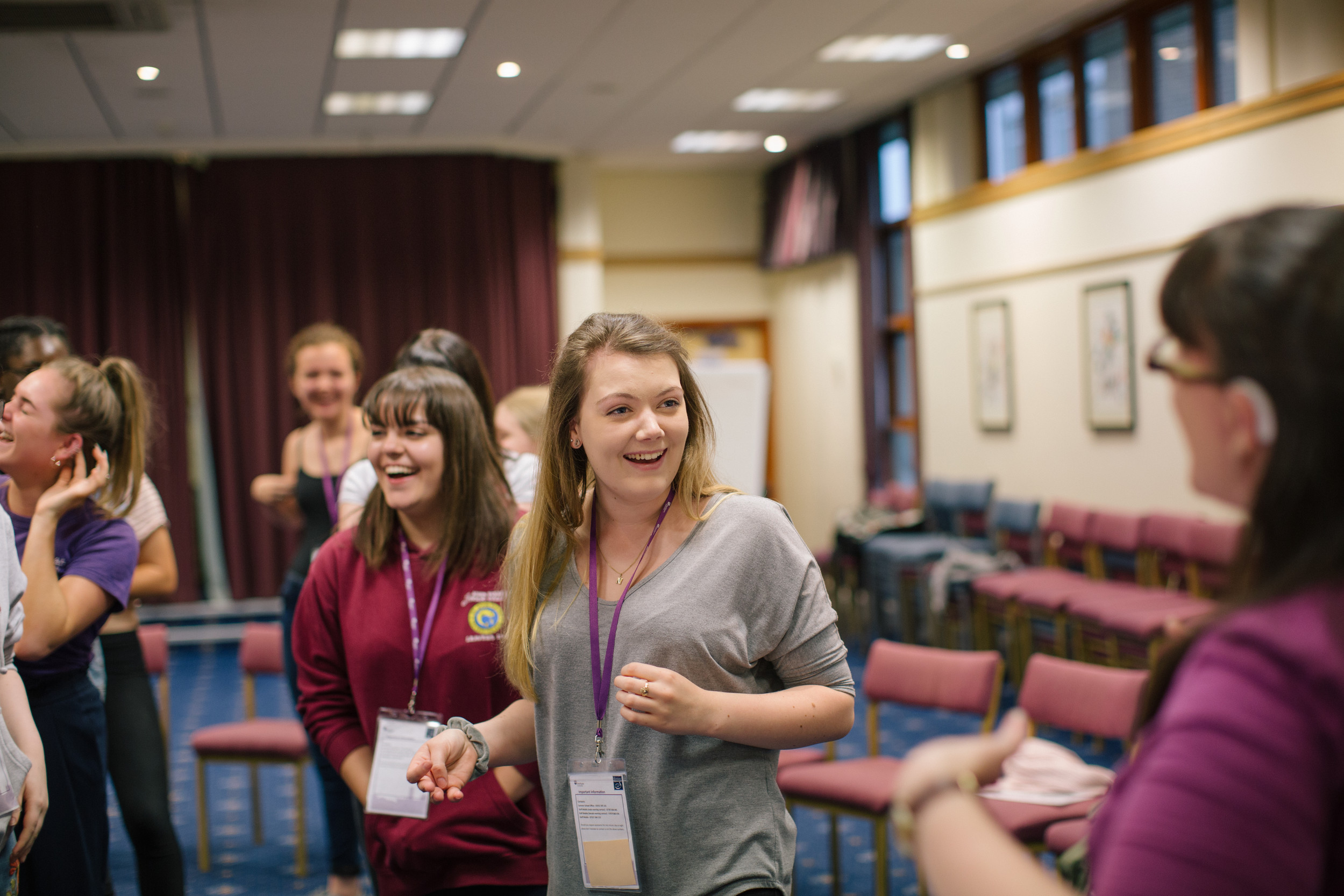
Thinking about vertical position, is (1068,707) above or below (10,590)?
below

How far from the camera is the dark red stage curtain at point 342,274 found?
29.7 ft

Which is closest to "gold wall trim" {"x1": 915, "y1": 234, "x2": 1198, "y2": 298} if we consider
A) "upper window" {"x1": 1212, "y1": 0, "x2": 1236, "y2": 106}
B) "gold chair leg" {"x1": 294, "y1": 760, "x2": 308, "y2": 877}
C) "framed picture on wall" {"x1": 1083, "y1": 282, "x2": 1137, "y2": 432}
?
"framed picture on wall" {"x1": 1083, "y1": 282, "x2": 1137, "y2": 432}

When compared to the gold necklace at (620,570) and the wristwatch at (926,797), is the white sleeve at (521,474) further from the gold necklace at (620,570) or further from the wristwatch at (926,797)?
the wristwatch at (926,797)

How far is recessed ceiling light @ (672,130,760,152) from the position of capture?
9.20 metres

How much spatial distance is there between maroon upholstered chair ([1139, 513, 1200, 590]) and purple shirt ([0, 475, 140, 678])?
5077 mm

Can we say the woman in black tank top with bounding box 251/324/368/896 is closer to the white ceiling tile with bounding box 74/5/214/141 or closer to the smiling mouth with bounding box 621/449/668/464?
the smiling mouth with bounding box 621/449/668/464

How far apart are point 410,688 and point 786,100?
6.82m

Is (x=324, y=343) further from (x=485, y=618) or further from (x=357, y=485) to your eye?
(x=485, y=618)

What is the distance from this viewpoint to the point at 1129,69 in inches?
252

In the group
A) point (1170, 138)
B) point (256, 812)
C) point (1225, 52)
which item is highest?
A: point (1225, 52)

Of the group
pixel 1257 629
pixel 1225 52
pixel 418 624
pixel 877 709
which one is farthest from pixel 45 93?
pixel 1257 629

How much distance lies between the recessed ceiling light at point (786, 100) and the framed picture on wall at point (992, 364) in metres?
1.85

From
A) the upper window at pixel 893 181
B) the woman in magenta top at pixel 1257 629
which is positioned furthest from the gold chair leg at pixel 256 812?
the upper window at pixel 893 181

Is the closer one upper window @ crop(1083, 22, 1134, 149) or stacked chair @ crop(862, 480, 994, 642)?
upper window @ crop(1083, 22, 1134, 149)
